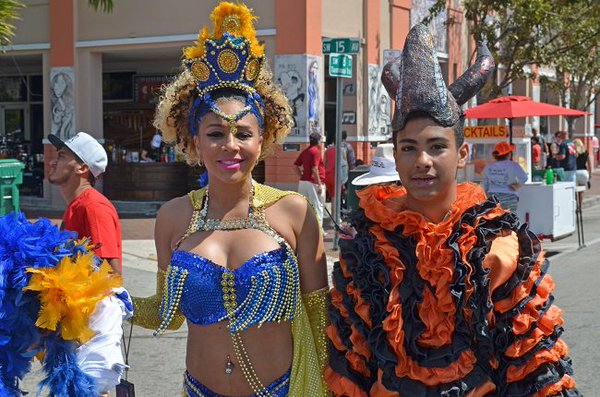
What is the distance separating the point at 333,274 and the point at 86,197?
6.97 feet

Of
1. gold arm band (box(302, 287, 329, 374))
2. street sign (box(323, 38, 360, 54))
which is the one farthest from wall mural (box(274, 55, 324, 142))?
gold arm band (box(302, 287, 329, 374))

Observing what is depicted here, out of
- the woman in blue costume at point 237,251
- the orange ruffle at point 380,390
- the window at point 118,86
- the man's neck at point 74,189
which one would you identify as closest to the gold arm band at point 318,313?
the woman in blue costume at point 237,251

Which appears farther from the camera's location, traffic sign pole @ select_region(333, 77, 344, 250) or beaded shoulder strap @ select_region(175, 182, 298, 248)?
traffic sign pole @ select_region(333, 77, 344, 250)

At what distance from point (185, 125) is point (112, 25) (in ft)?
52.3

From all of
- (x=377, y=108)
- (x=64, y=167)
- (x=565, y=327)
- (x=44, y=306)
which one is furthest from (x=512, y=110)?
(x=44, y=306)

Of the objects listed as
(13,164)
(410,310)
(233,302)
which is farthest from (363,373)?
(13,164)

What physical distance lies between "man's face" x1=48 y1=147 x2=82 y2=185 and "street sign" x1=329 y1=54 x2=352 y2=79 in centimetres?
755

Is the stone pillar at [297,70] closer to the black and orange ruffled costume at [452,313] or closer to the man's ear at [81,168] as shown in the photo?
the man's ear at [81,168]

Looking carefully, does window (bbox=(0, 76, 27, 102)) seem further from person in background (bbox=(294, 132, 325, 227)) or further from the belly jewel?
the belly jewel

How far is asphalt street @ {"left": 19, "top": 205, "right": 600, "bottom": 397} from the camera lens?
6.50 metres

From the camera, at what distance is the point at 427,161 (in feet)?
9.65

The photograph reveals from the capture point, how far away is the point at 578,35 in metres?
21.1

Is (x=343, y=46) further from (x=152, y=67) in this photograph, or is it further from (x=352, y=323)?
(x=152, y=67)

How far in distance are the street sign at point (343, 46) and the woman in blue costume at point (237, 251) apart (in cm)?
895
